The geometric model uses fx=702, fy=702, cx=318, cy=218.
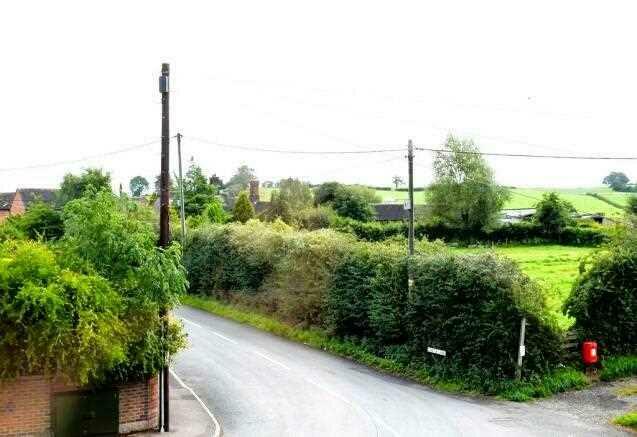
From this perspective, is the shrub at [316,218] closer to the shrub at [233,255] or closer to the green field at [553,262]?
the green field at [553,262]

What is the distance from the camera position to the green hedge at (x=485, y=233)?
6569 centimetres

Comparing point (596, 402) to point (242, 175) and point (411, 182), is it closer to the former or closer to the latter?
point (411, 182)

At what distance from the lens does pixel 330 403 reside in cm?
1933

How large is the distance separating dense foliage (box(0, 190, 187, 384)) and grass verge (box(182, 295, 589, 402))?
345 inches

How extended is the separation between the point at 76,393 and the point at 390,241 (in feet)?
46.1

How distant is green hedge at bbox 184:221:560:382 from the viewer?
811 inches

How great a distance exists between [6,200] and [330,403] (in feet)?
210

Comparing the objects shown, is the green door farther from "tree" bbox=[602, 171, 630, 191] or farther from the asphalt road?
"tree" bbox=[602, 171, 630, 191]

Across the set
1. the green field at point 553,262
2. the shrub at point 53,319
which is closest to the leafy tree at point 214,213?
the green field at point 553,262

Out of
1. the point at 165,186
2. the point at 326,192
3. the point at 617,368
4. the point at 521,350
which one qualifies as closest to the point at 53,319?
the point at 165,186

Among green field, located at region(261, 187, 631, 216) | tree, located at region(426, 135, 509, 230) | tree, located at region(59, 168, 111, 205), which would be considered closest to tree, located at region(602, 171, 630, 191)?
green field, located at region(261, 187, 631, 216)

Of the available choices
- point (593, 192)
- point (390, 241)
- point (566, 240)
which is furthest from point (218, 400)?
point (593, 192)

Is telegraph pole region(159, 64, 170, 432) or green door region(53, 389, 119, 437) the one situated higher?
telegraph pole region(159, 64, 170, 432)

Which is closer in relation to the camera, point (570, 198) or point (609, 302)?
point (609, 302)
